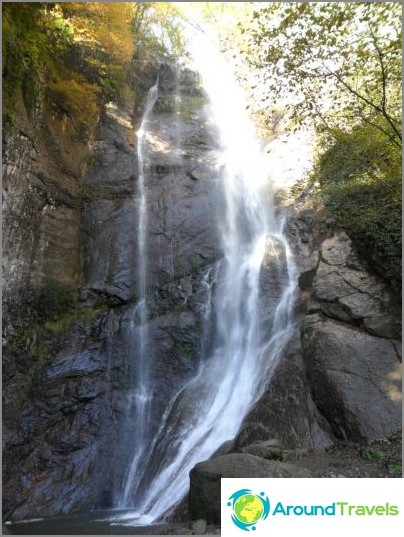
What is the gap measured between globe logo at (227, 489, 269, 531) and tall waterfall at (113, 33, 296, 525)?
2.76 m

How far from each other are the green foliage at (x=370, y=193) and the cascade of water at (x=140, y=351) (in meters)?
4.69

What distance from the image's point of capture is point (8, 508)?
8.14m

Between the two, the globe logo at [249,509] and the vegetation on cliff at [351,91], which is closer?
the globe logo at [249,509]

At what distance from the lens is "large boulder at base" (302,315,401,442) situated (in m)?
6.87

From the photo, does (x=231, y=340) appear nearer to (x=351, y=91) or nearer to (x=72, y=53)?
(x=351, y=91)

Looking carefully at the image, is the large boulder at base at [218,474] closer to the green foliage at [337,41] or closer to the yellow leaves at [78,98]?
the green foliage at [337,41]

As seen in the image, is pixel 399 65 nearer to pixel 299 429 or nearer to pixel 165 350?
pixel 299 429

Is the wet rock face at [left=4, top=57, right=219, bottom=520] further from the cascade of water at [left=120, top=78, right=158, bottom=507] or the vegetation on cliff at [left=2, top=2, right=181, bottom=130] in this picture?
the vegetation on cliff at [left=2, top=2, right=181, bottom=130]

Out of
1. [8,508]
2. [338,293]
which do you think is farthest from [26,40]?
[8,508]

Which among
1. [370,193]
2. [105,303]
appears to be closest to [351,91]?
[370,193]

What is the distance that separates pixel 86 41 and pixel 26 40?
A: 8.43 ft

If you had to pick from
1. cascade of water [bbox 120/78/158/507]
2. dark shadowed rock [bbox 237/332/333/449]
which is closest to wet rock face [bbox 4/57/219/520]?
cascade of water [bbox 120/78/158/507]

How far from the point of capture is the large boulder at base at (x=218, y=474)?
5.29m

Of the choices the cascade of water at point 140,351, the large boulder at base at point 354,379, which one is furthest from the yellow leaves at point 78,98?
the large boulder at base at point 354,379
